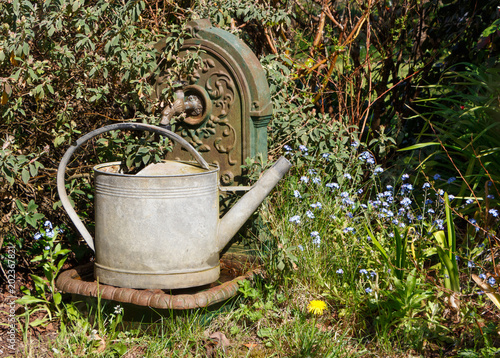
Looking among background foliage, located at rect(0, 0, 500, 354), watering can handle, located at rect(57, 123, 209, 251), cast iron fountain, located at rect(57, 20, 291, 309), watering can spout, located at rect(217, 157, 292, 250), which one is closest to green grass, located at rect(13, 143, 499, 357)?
background foliage, located at rect(0, 0, 500, 354)

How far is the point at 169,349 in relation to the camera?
7.83ft

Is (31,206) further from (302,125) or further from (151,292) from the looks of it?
(302,125)

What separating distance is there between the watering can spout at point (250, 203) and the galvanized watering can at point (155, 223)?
0.17 feet

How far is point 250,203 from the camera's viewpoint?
267 centimetres

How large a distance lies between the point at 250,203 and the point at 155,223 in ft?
1.67

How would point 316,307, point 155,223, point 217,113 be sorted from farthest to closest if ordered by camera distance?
1. point 217,113
2. point 316,307
3. point 155,223

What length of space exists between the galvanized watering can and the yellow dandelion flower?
51cm

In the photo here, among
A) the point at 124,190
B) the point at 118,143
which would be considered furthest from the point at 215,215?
the point at 118,143

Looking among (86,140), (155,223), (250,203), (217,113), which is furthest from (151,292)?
(217,113)

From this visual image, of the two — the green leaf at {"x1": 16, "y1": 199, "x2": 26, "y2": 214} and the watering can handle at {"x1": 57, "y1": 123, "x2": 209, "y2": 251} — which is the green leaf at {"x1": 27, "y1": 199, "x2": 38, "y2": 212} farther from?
the watering can handle at {"x1": 57, "y1": 123, "x2": 209, "y2": 251}

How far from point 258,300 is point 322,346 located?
0.48 metres

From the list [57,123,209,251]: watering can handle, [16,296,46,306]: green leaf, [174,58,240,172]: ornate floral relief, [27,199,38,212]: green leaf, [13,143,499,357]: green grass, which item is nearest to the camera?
[13,143,499,357]: green grass

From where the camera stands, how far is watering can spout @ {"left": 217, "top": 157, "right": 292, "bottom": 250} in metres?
2.66

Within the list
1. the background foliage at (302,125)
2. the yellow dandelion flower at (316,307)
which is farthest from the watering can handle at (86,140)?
the yellow dandelion flower at (316,307)
